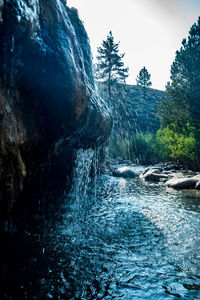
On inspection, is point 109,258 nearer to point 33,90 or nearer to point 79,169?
point 33,90

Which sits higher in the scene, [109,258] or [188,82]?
[188,82]

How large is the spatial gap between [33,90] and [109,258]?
104 inches

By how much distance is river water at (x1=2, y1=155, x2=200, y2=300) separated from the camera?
1897mm

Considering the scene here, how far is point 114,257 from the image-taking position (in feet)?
8.27

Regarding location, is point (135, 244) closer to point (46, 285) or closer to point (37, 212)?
point (46, 285)

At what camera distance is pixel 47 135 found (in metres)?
3.20

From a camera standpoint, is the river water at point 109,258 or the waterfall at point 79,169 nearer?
the river water at point 109,258

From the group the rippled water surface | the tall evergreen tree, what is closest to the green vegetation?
the tall evergreen tree

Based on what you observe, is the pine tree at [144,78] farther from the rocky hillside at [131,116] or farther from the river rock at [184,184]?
the river rock at [184,184]

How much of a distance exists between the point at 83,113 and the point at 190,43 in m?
19.3

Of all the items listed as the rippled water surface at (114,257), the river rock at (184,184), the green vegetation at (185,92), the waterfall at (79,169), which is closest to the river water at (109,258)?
the rippled water surface at (114,257)

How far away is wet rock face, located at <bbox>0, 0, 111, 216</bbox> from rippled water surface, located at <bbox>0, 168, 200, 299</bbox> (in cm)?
93

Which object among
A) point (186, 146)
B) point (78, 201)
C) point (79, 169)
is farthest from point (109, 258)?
point (186, 146)

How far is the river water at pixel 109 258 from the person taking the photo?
190 cm
